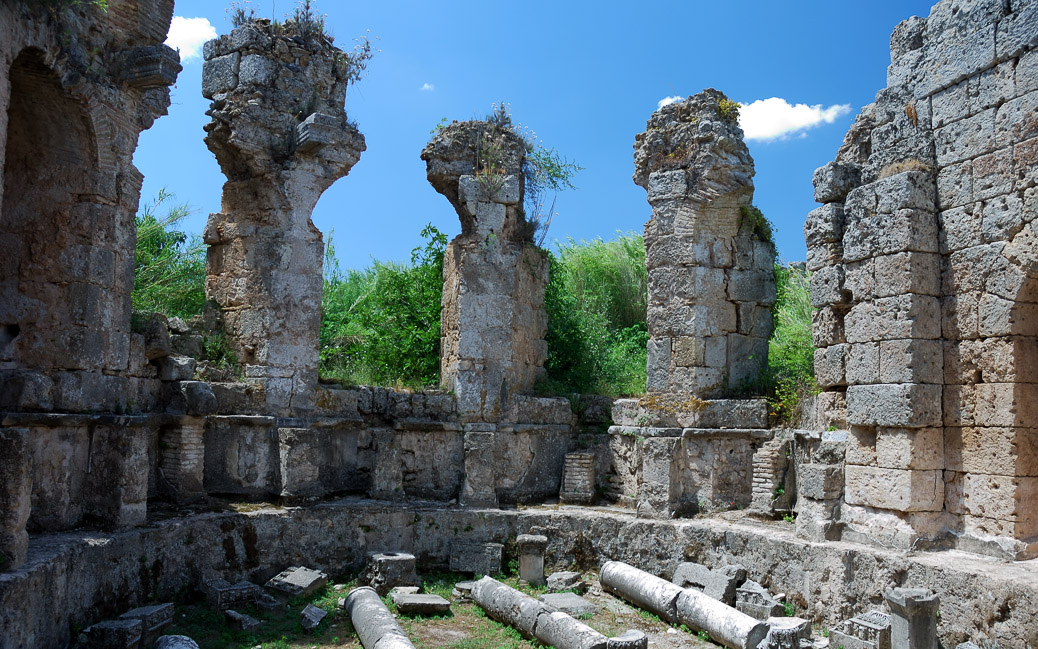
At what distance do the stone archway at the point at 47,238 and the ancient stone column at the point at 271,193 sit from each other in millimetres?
2353

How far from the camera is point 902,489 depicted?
25.6ft

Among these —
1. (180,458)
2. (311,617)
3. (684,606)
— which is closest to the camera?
(311,617)

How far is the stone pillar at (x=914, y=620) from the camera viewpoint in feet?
21.7

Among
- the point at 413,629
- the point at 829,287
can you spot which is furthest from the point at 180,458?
the point at 829,287

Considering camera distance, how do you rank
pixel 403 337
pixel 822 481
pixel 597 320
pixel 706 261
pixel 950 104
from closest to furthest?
pixel 950 104, pixel 822 481, pixel 706 261, pixel 403 337, pixel 597 320

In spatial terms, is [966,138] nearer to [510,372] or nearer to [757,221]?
[757,221]

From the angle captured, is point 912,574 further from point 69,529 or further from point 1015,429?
point 69,529

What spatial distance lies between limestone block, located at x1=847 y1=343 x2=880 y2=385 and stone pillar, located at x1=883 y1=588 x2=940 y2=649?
221 centimetres

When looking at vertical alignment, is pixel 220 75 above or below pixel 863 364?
above

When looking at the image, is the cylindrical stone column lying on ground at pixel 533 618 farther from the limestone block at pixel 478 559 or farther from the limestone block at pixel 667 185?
the limestone block at pixel 667 185

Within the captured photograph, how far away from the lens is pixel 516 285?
11820 millimetres

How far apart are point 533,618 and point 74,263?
5.70 metres

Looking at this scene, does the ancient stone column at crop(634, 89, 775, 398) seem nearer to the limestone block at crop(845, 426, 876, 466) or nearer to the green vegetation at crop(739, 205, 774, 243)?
the green vegetation at crop(739, 205, 774, 243)

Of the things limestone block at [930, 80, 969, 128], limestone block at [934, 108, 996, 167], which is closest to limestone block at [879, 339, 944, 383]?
limestone block at [934, 108, 996, 167]
